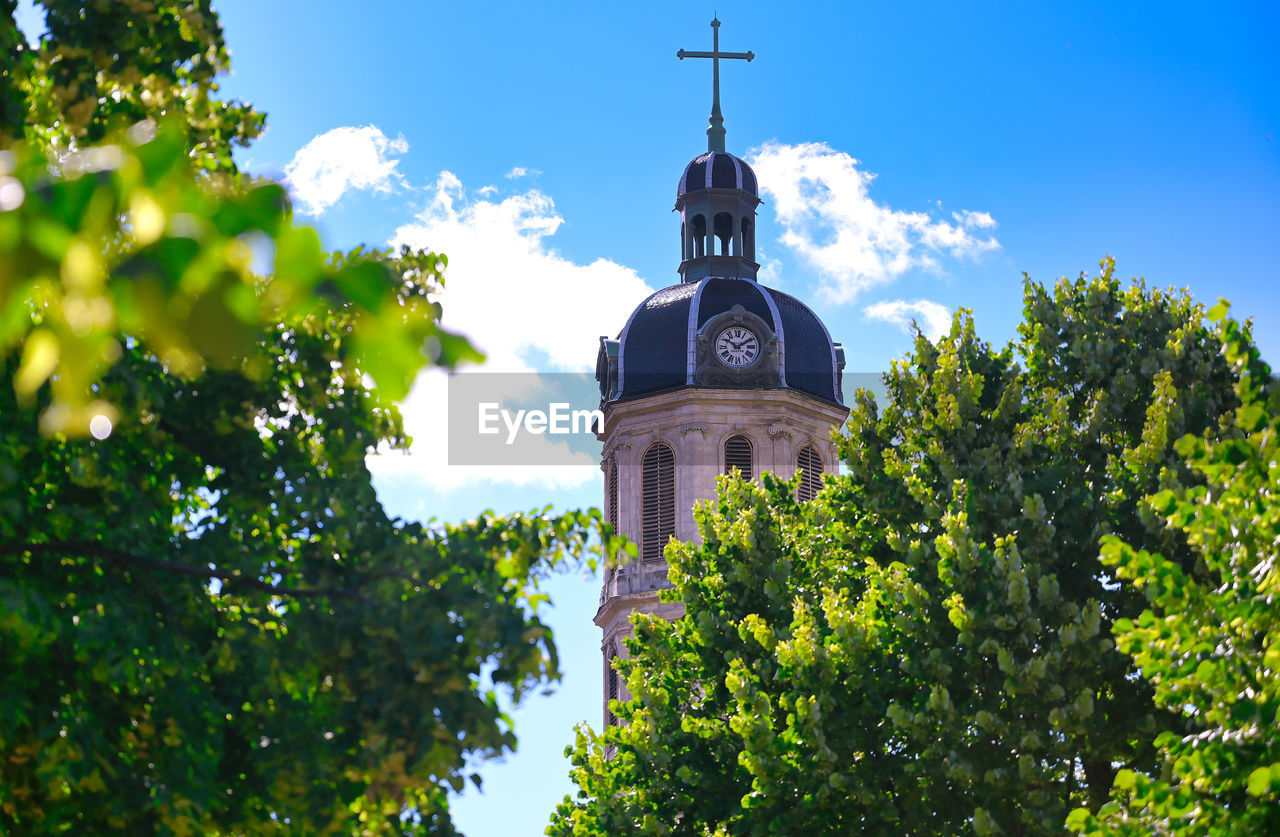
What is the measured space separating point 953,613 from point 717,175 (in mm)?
38599

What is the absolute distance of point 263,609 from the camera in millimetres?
11000

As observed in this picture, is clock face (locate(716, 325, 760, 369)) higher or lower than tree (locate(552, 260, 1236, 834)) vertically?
higher

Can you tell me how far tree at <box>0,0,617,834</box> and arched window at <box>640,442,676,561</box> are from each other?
38702mm

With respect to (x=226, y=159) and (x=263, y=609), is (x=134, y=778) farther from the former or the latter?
(x=226, y=159)

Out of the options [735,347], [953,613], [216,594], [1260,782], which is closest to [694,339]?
[735,347]

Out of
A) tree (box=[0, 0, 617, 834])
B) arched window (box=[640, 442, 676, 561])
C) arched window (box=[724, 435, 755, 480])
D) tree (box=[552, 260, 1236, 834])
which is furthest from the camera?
arched window (box=[724, 435, 755, 480])

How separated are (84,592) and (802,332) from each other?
146 feet

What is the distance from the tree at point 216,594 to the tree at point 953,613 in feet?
25.0

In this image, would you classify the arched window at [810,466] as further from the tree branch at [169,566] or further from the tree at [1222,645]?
the tree branch at [169,566]

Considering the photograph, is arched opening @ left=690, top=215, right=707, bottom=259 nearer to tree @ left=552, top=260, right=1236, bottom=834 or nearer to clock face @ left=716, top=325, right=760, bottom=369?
clock face @ left=716, top=325, right=760, bottom=369

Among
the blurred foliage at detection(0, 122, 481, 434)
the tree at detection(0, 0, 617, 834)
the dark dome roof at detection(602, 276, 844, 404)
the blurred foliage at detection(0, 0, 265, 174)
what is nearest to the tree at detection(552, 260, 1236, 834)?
the tree at detection(0, 0, 617, 834)

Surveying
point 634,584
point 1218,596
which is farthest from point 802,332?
point 1218,596

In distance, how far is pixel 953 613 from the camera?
17.1 meters

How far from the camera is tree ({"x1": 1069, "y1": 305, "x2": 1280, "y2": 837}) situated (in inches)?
447
